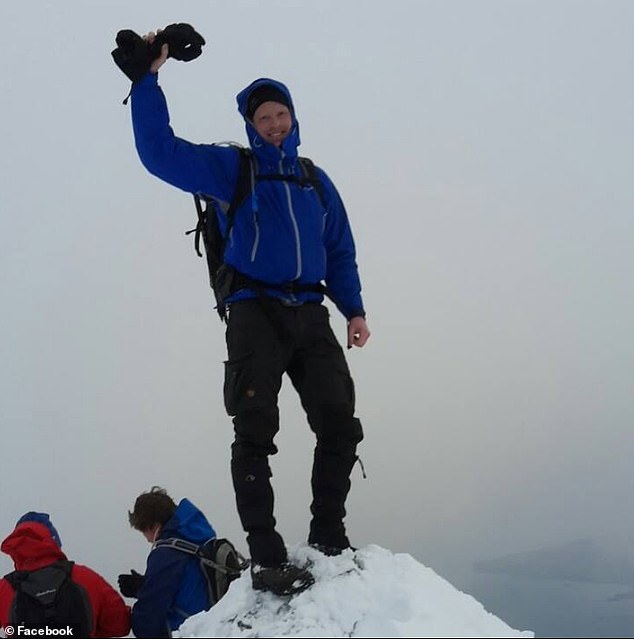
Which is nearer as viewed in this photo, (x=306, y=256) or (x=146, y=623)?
(x=306, y=256)

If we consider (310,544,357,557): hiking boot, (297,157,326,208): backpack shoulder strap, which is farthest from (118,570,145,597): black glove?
(297,157,326,208): backpack shoulder strap

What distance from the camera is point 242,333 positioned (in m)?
4.16

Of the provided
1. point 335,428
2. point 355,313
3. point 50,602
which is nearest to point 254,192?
point 355,313

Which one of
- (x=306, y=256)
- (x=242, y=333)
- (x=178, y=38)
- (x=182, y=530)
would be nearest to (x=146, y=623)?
(x=182, y=530)

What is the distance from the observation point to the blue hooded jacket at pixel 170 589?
4.63 m

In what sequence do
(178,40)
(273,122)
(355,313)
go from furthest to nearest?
(355,313) < (273,122) < (178,40)

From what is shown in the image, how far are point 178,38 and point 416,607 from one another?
3.10 metres

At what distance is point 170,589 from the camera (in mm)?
4672

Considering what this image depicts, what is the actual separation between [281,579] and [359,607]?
49 centimetres

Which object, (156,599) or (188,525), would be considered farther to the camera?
(188,525)

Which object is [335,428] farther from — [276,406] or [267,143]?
[267,143]

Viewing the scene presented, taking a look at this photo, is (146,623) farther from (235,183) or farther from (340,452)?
(235,183)

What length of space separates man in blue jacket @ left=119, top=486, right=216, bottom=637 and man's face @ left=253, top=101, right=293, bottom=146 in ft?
8.03

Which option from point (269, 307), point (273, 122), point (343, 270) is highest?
point (273, 122)
